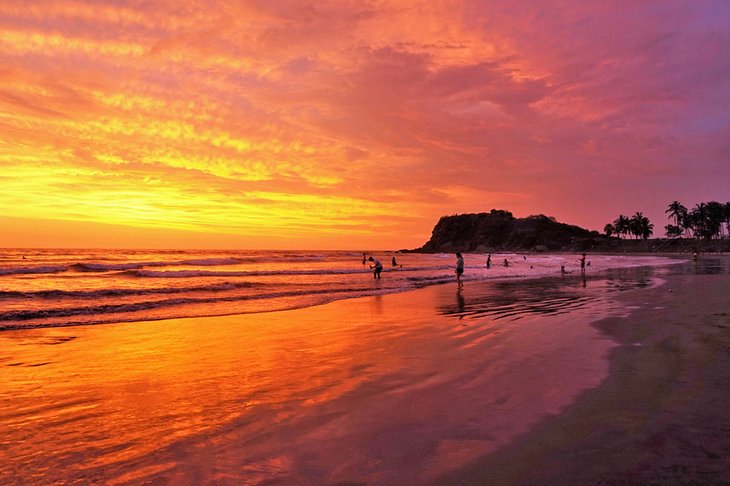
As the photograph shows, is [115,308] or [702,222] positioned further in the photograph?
[702,222]

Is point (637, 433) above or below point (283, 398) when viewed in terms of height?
above

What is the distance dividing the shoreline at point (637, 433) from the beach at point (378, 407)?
21 mm

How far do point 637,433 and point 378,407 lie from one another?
2.82 m

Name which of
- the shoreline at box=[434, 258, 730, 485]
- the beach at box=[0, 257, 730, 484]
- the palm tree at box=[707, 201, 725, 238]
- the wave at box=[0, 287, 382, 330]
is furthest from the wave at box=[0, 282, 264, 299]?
the palm tree at box=[707, 201, 725, 238]

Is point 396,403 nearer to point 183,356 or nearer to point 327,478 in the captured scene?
point 327,478

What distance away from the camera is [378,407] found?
5613mm

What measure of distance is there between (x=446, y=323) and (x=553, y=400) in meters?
7.23

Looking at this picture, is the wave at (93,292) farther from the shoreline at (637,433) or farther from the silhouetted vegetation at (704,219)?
the silhouetted vegetation at (704,219)

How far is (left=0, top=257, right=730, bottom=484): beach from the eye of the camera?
3.93 meters

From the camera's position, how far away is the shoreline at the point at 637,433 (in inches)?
145

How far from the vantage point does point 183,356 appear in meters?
9.22

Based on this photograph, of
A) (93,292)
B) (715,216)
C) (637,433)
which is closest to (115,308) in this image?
(93,292)

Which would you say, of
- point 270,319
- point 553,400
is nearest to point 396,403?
point 553,400

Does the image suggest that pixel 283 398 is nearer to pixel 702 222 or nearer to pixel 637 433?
pixel 637 433
